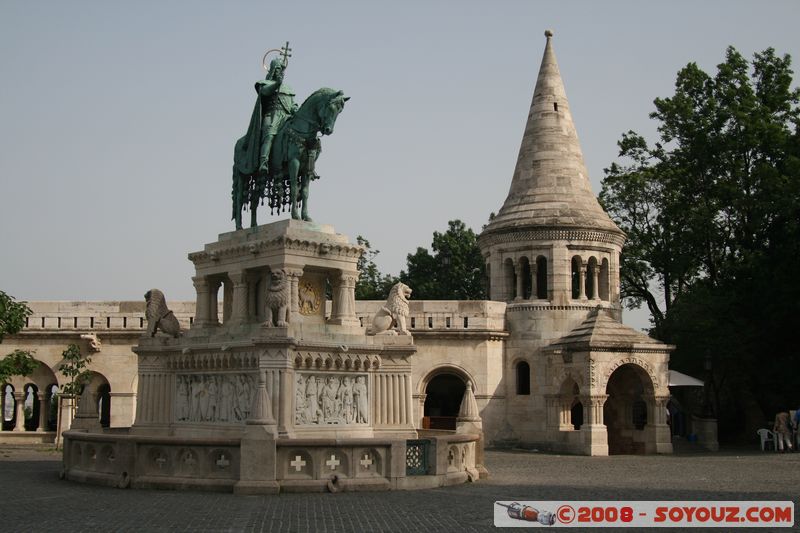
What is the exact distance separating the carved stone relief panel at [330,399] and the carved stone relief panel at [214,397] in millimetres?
907

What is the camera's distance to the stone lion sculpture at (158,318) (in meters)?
20.7

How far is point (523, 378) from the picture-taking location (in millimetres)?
35188

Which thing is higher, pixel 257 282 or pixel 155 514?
pixel 257 282

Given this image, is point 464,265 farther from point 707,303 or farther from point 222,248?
point 222,248

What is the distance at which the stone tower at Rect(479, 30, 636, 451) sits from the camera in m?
34.1

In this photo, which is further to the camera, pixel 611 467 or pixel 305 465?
pixel 611 467

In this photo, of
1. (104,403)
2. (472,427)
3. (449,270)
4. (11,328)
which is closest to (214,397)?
(472,427)

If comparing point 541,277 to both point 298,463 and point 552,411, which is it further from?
point 298,463

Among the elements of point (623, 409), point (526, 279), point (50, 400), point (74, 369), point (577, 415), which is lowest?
point (577, 415)

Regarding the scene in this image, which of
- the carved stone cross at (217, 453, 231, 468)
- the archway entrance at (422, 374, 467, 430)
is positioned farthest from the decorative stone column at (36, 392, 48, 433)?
the carved stone cross at (217, 453, 231, 468)

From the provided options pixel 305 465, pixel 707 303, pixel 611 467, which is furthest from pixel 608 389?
pixel 305 465

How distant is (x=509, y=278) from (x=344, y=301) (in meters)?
16.6

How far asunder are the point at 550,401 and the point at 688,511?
1958cm

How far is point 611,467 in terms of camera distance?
2462cm
